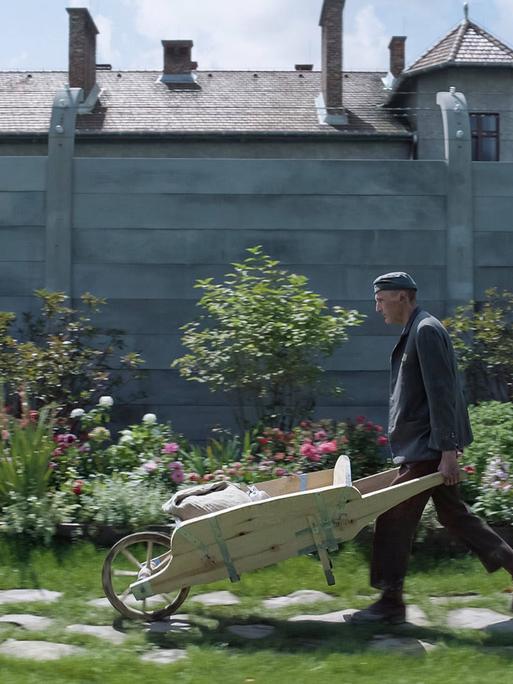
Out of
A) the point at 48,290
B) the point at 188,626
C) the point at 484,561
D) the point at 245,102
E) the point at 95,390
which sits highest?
the point at 245,102

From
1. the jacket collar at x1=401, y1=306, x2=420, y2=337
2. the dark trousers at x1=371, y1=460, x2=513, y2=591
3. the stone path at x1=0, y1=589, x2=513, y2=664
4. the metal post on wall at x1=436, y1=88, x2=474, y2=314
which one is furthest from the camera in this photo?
the metal post on wall at x1=436, y1=88, x2=474, y2=314

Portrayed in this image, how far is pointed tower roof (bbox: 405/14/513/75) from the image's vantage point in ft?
87.8

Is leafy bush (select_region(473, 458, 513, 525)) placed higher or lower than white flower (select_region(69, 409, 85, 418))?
lower

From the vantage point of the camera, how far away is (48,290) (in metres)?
10.4

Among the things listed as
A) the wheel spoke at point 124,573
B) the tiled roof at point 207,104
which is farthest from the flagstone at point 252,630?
the tiled roof at point 207,104

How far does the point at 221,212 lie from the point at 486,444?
13.7 feet

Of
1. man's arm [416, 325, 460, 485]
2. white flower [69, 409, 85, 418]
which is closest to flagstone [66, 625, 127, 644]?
man's arm [416, 325, 460, 485]

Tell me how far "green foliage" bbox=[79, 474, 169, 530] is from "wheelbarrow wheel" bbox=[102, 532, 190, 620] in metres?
0.60

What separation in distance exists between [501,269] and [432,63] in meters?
17.9

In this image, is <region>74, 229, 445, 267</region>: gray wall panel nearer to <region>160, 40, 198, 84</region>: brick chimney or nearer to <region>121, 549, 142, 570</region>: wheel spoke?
<region>121, 549, 142, 570</region>: wheel spoke

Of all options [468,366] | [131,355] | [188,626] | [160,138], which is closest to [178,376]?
[131,355]

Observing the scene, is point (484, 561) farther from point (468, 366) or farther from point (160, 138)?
point (160, 138)

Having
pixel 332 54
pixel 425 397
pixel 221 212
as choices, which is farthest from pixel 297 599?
pixel 332 54

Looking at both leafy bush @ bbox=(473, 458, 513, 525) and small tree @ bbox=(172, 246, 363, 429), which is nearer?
leafy bush @ bbox=(473, 458, 513, 525)
